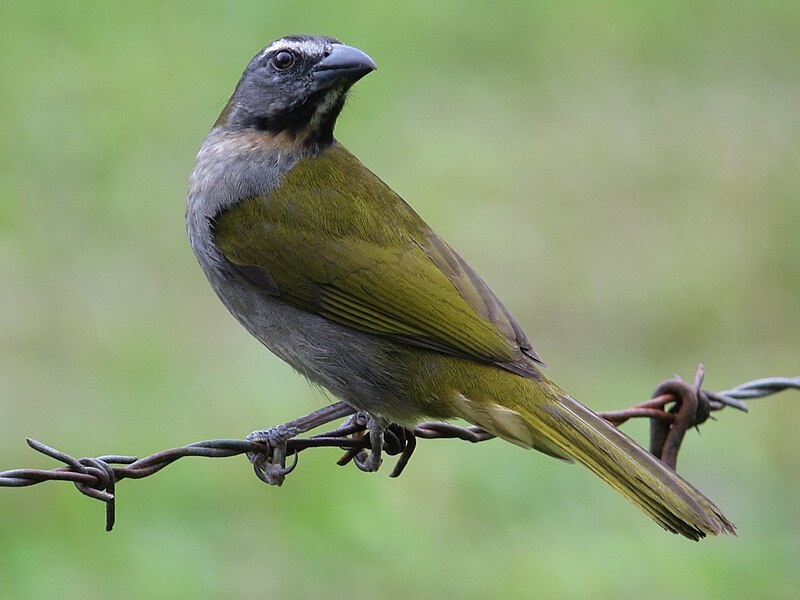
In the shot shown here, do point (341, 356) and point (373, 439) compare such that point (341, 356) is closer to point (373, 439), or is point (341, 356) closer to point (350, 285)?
point (350, 285)

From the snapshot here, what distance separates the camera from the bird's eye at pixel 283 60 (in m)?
5.82

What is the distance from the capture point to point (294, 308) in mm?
5379

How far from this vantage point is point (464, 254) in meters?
9.88

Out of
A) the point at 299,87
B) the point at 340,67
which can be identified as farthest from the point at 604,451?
the point at 299,87

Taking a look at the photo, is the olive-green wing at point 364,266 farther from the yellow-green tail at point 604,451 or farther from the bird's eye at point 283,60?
the bird's eye at point 283,60

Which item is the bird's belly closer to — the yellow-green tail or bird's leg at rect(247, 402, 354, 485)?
bird's leg at rect(247, 402, 354, 485)

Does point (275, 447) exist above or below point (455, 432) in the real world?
below

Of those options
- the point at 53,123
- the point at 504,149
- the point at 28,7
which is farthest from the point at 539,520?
the point at 28,7

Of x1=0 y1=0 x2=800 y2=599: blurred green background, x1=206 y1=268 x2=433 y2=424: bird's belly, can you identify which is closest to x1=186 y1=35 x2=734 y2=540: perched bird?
x1=206 y1=268 x2=433 y2=424: bird's belly

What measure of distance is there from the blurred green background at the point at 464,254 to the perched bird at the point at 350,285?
1.76 meters

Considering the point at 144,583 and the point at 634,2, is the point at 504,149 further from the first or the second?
the point at 144,583

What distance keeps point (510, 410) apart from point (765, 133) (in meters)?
7.43

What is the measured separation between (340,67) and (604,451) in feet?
6.25

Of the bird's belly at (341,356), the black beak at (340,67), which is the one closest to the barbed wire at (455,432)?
the bird's belly at (341,356)
